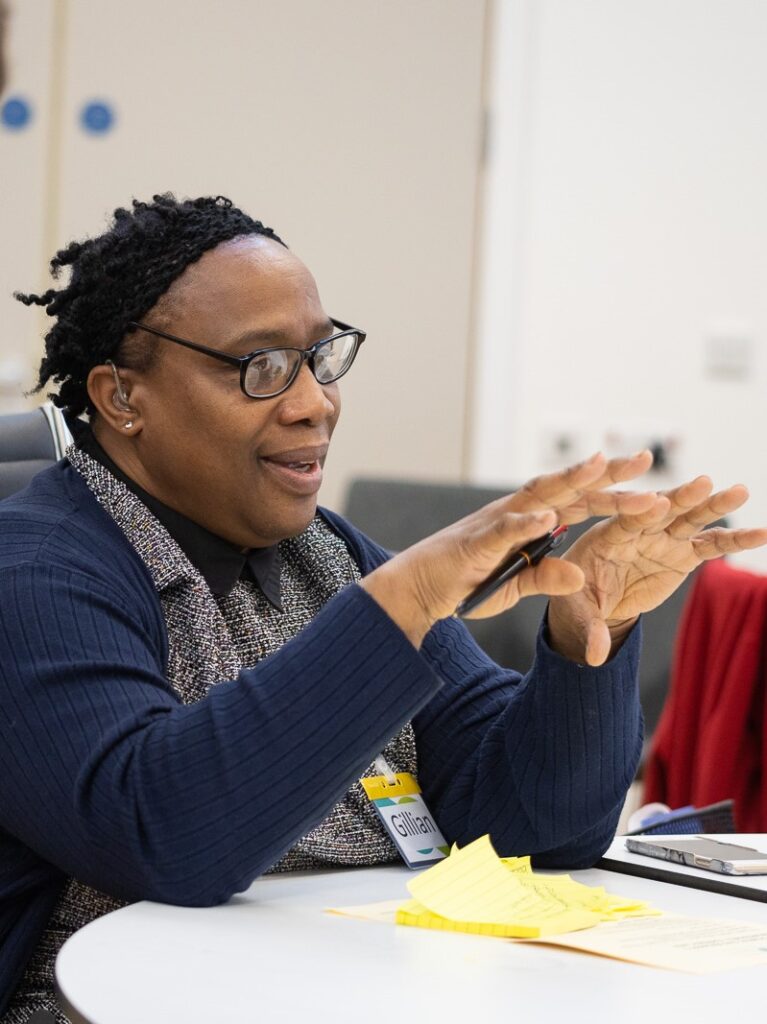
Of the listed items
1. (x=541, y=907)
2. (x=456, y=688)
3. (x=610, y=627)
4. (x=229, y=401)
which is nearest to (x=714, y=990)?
(x=541, y=907)

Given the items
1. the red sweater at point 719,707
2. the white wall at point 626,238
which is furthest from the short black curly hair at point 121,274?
the white wall at point 626,238

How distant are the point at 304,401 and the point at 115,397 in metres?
0.20

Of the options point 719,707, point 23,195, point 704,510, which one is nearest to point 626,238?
point 23,195

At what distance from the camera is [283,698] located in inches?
43.3

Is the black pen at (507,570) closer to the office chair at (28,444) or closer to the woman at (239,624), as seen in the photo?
the woman at (239,624)

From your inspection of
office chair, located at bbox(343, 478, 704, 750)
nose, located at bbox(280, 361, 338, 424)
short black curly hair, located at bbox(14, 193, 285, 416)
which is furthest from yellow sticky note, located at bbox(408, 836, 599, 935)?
office chair, located at bbox(343, 478, 704, 750)

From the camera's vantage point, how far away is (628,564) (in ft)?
4.27

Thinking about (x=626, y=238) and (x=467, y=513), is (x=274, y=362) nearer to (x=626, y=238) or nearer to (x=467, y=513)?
(x=467, y=513)

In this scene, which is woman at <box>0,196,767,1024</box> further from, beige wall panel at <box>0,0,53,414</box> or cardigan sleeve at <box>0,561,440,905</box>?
beige wall panel at <box>0,0,53,414</box>

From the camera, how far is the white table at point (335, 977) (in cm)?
86

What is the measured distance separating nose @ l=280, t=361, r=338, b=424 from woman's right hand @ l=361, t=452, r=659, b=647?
318 millimetres

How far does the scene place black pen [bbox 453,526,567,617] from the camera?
113 cm

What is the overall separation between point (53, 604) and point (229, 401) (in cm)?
29

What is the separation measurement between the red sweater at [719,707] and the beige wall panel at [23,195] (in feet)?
7.37
